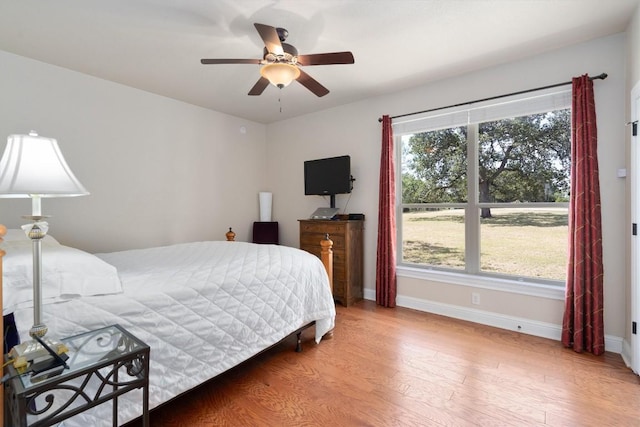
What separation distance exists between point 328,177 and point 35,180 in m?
3.17

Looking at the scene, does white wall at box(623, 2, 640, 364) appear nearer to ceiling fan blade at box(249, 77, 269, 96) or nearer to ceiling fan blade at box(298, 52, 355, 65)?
ceiling fan blade at box(298, 52, 355, 65)

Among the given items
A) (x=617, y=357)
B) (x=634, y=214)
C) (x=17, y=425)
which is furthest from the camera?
(x=617, y=357)

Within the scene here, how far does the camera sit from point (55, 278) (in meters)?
1.36

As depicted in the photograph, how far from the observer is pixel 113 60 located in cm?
279

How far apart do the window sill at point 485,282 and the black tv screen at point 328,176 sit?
1.30 meters

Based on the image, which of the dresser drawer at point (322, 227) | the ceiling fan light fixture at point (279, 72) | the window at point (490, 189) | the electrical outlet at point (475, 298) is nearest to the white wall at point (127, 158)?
the dresser drawer at point (322, 227)

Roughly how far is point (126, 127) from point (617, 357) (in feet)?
17.0

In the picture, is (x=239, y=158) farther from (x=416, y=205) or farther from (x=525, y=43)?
(x=525, y=43)

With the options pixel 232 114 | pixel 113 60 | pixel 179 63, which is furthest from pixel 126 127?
pixel 232 114

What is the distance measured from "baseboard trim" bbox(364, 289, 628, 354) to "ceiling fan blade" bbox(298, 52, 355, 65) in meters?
2.74

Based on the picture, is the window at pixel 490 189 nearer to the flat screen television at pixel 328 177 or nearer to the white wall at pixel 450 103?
the white wall at pixel 450 103

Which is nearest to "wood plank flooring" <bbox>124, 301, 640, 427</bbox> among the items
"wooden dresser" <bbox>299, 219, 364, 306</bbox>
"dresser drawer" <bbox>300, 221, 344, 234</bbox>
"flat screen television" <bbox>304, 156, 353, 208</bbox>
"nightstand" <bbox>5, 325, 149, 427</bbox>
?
"nightstand" <bbox>5, 325, 149, 427</bbox>

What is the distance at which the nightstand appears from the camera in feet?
3.23

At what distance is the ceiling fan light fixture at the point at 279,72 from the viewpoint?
216 centimetres
